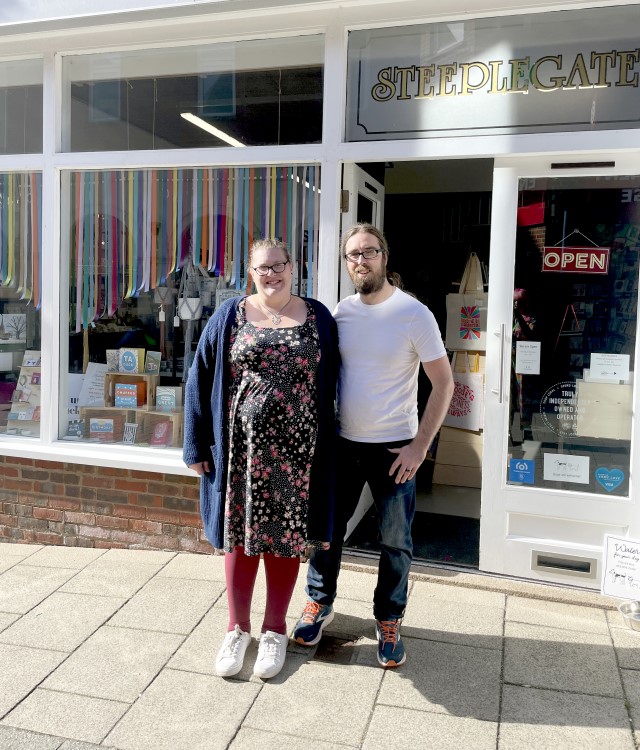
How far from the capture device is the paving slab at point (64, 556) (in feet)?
14.0

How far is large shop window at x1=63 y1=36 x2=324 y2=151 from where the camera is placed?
13.5 ft

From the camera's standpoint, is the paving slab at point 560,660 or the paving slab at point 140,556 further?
the paving slab at point 140,556

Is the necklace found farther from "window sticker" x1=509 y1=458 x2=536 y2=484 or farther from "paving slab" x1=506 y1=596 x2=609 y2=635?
"paving slab" x1=506 y1=596 x2=609 y2=635

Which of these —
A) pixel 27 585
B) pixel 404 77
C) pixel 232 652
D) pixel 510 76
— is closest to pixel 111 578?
pixel 27 585

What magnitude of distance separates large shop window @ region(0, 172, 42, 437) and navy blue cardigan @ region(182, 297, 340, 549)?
2227 mm

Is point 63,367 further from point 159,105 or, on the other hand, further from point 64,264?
point 159,105

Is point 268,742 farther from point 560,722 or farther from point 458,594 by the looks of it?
point 458,594

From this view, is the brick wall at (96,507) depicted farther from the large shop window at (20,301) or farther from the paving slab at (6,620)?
the paving slab at (6,620)

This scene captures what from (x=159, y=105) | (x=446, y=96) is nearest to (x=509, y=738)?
(x=446, y=96)

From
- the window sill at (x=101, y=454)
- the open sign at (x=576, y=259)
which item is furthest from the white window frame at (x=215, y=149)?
the open sign at (x=576, y=259)

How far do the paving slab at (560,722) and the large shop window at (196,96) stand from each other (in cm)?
304

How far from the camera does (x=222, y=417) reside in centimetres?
293

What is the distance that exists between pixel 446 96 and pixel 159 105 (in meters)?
Answer: 1.78

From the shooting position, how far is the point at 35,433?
15.7ft
